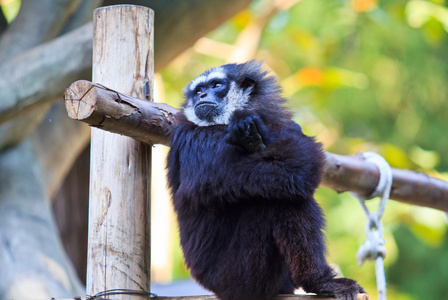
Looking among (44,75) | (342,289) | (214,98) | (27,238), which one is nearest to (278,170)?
(342,289)

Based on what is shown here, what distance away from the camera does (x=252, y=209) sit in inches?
97.2

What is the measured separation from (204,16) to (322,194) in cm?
547

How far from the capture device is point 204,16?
5.70 meters

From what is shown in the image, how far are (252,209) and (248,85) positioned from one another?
0.91 metres

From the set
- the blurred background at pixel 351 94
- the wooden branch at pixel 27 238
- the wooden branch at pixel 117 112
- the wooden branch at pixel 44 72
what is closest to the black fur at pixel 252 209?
the wooden branch at pixel 117 112

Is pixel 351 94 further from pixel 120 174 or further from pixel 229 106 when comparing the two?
pixel 120 174

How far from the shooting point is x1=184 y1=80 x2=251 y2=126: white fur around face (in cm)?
290

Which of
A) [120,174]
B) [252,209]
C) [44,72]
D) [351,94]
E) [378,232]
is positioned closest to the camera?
[252,209]

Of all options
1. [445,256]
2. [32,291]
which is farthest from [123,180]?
[445,256]

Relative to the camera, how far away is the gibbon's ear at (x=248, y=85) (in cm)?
307

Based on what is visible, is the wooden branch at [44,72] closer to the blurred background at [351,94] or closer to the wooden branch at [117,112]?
the wooden branch at [117,112]

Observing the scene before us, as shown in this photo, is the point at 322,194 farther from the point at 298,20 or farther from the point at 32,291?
the point at 32,291

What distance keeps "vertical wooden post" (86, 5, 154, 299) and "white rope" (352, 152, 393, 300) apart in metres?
1.58

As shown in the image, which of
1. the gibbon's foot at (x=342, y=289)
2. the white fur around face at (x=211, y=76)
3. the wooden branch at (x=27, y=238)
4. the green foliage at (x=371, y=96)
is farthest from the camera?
the green foliage at (x=371, y=96)
